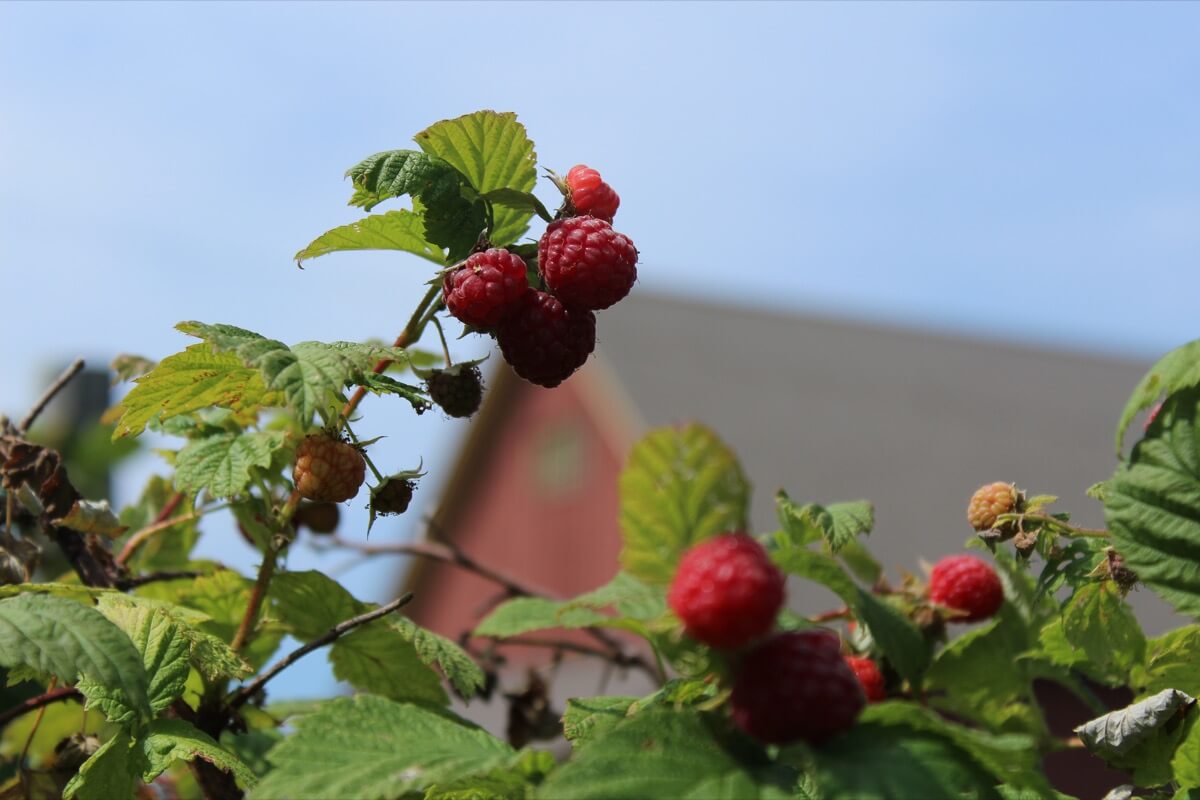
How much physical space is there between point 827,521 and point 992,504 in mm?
301

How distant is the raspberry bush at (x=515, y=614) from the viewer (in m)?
0.97

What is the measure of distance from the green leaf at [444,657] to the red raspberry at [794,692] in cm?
62

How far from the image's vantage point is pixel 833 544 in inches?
65.2

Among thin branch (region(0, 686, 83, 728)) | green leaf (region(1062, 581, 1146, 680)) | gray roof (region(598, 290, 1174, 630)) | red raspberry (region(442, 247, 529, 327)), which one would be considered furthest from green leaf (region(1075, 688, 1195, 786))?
gray roof (region(598, 290, 1174, 630))

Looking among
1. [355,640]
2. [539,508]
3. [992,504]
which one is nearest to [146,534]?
[355,640]

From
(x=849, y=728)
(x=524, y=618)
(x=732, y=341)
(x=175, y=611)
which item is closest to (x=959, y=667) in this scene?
(x=524, y=618)

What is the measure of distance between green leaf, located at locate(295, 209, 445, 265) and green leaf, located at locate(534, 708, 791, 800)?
0.65 m

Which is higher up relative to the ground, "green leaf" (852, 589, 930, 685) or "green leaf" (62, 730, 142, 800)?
"green leaf" (852, 589, 930, 685)

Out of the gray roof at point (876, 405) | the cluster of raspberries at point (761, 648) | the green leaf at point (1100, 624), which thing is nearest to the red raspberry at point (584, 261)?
the cluster of raspberries at point (761, 648)

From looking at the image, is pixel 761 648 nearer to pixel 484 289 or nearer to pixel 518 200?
pixel 484 289

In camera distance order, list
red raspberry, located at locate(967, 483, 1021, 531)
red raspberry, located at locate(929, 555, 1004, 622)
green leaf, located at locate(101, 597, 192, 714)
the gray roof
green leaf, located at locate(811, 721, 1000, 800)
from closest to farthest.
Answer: green leaf, located at locate(811, 721, 1000, 800)
green leaf, located at locate(101, 597, 192, 714)
red raspberry, located at locate(967, 483, 1021, 531)
red raspberry, located at locate(929, 555, 1004, 622)
the gray roof

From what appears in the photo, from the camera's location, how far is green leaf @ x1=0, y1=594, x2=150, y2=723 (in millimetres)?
1062

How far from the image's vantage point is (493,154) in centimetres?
138

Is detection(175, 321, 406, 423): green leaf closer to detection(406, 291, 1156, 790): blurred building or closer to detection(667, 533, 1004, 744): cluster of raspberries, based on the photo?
detection(667, 533, 1004, 744): cluster of raspberries
